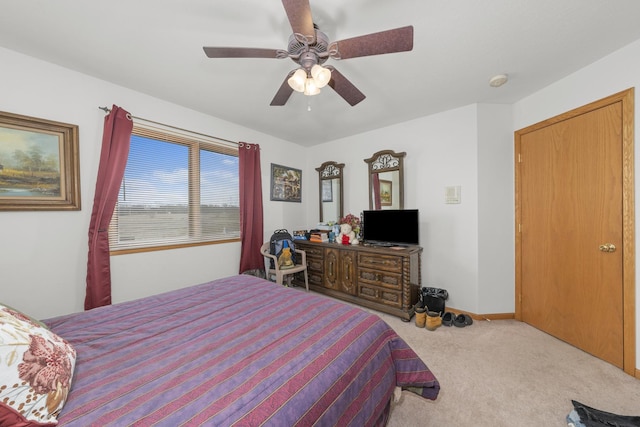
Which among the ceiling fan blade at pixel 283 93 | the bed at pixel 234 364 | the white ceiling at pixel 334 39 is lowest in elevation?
the bed at pixel 234 364

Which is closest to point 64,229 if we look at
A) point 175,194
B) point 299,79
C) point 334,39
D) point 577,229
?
point 175,194

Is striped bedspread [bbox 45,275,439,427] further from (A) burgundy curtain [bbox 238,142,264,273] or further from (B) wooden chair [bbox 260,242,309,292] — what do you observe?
(A) burgundy curtain [bbox 238,142,264,273]

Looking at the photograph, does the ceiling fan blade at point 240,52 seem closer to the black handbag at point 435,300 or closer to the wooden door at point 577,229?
the wooden door at point 577,229

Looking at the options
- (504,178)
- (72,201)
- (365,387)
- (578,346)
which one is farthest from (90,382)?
(504,178)

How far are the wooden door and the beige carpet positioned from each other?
245mm

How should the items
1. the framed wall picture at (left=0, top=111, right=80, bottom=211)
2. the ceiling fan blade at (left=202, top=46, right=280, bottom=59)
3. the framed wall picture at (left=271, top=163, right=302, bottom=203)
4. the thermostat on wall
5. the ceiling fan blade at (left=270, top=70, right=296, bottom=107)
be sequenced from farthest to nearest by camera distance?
the framed wall picture at (left=271, top=163, right=302, bottom=203), the thermostat on wall, the framed wall picture at (left=0, top=111, right=80, bottom=211), the ceiling fan blade at (left=270, top=70, right=296, bottom=107), the ceiling fan blade at (left=202, top=46, right=280, bottom=59)

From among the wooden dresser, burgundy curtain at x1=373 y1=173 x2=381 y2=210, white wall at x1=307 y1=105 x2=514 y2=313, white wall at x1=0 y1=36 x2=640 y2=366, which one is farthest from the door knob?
burgundy curtain at x1=373 y1=173 x2=381 y2=210

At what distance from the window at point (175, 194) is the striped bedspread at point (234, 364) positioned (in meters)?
1.23

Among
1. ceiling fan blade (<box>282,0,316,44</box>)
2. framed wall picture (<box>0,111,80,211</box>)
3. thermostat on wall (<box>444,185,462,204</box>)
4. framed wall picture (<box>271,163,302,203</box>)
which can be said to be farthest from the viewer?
framed wall picture (<box>271,163,302,203</box>)

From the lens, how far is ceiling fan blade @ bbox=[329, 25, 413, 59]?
1204mm

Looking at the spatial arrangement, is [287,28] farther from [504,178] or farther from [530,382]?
[530,382]

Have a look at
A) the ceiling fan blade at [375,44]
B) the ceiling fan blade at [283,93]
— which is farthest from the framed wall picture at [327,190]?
the ceiling fan blade at [375,44]

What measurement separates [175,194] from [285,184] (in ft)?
5.42

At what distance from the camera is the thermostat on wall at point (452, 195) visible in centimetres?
283
